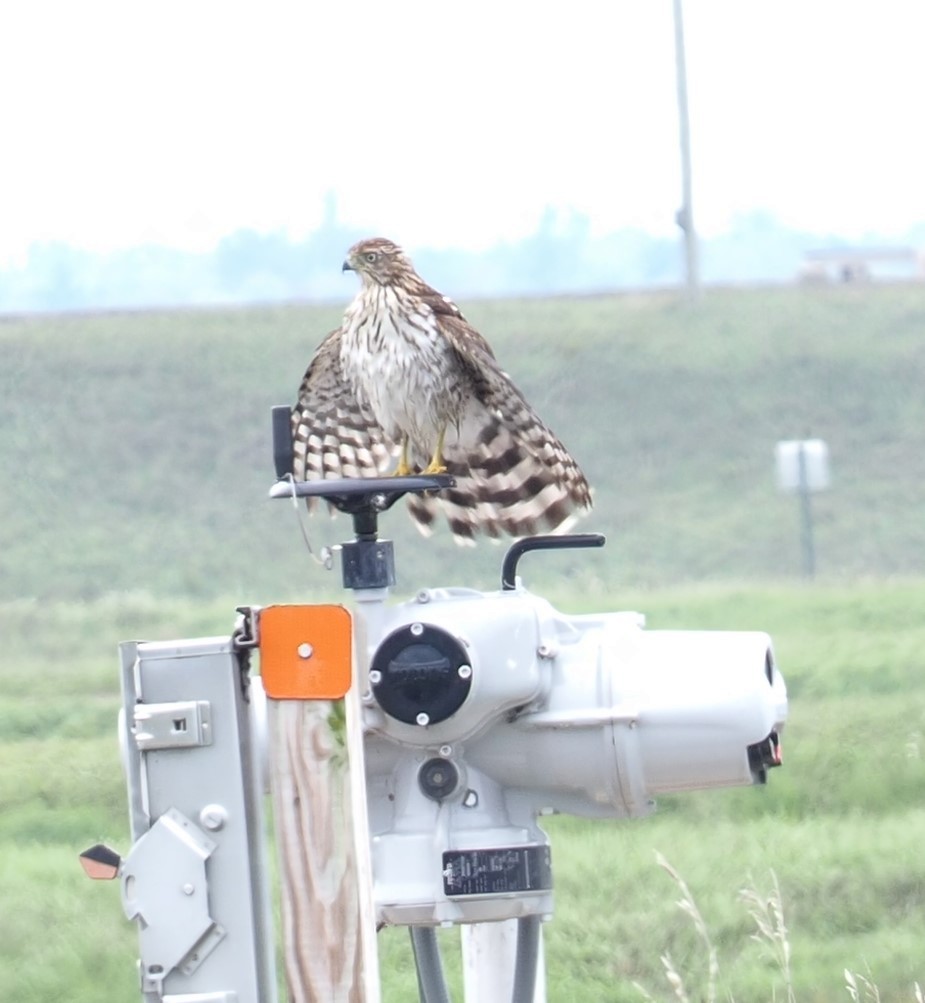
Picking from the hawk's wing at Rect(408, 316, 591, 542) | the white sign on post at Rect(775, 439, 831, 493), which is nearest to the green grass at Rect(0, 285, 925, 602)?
the white sign on post at Rect(775, 439, 831, 493)

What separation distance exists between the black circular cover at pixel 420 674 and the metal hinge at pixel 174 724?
0.26 meters

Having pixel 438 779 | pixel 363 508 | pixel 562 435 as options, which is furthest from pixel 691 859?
pixel 562 435

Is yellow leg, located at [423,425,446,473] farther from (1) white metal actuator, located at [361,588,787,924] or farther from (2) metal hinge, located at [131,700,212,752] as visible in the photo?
(2) metal hinge, located at [131,700,212,752]

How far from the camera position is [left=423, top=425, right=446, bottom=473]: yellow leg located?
4.04 metres

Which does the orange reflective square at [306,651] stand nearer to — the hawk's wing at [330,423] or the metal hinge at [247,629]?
the metal hinge at [247,629]

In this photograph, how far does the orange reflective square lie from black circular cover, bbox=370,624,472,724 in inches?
8.3

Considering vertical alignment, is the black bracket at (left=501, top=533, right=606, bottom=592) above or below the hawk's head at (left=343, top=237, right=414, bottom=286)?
below

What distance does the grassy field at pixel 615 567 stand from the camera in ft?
18.0

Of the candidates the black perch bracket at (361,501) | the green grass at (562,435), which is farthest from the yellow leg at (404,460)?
the green grass at (562,435)

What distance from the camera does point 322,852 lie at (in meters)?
2.09

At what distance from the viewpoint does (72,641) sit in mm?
11852

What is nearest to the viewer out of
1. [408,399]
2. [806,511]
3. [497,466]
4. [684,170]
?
[497,466]

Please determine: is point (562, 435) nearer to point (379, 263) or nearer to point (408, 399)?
point (379, 263)

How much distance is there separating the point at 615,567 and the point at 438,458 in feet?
41.8
